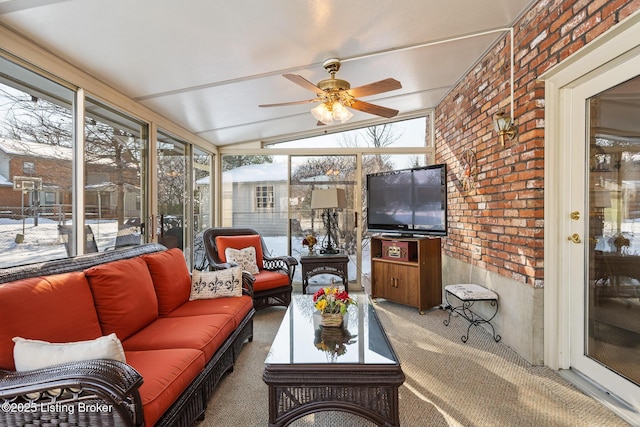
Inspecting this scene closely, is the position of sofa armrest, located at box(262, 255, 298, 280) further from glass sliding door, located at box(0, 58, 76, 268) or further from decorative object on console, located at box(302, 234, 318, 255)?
glass sliding door, located at box(0, 58, 76, 268)

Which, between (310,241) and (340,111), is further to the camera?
(310,241)

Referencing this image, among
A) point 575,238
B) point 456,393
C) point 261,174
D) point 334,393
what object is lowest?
point 456,393

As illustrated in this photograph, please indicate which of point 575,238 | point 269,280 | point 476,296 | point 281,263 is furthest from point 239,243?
point 575,238

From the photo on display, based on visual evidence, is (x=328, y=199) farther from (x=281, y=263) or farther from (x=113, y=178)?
(x=113, y=178)

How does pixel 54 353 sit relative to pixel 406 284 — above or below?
above

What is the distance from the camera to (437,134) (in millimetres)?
4746

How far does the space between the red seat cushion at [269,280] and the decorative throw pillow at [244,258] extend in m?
0.12

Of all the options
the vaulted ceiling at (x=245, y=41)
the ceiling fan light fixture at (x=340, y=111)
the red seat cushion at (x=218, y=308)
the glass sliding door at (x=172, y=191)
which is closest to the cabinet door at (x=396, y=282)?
the red seat cushion at (x=218, y=308)

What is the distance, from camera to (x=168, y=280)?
2514 mm

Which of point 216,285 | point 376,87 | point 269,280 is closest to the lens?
point 376,87

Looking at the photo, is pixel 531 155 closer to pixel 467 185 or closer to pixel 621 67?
pixel 621 67

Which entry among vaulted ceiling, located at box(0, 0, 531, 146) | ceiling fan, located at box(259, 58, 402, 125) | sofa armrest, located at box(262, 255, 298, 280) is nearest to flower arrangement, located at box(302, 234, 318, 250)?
sofa armrest, located at box(262, 255, 298, 280)

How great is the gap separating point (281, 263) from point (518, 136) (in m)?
2.85

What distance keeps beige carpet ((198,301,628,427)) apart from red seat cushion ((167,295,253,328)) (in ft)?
1.29
